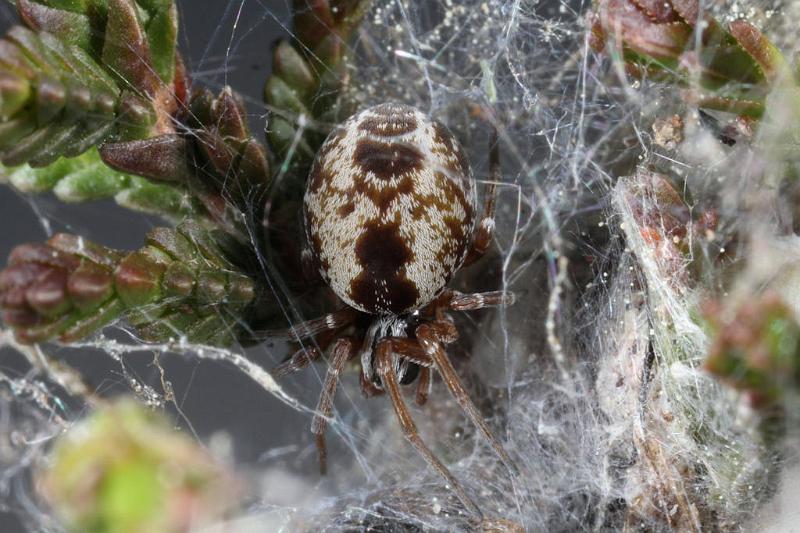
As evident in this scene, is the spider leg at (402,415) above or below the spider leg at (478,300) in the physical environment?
below

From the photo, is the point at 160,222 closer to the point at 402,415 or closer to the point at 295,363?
the point at 295,363

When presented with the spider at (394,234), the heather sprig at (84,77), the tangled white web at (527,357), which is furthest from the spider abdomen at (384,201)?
the heather sprig at (84,77)

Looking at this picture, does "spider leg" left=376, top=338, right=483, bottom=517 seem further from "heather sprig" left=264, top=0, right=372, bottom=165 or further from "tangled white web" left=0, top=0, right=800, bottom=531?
"heather sprig" left=264, top=0, right=372, bottom=165

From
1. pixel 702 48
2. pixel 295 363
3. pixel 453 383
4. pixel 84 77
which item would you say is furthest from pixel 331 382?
pixel 702 48

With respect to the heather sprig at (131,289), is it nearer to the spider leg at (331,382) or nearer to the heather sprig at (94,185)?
the heather sprig at (94,185)

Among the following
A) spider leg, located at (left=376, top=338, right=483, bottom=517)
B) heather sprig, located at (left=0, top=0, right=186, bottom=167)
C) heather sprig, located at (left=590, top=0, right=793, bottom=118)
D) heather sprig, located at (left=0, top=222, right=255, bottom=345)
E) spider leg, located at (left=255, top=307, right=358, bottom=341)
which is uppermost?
heather sprig, located at (left=590, top=0, right=793, bottom=118)

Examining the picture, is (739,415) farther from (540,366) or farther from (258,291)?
(258,291)

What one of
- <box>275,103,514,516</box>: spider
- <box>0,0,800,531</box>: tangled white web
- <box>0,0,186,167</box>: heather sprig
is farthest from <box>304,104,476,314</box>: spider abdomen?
<box>0,0,186,167</box>: heather sprig
